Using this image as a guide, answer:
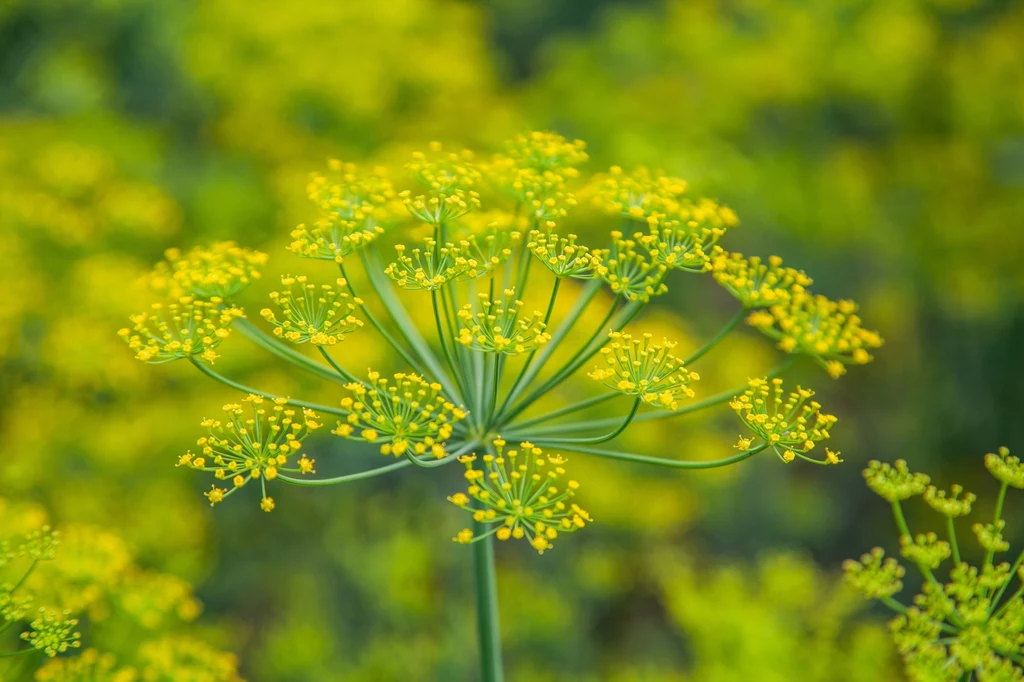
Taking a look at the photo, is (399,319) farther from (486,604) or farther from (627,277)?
(486,604)

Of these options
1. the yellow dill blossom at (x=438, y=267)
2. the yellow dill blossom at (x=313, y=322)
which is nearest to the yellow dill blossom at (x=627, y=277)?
the yellow dill blossom at (x=438, y=267)

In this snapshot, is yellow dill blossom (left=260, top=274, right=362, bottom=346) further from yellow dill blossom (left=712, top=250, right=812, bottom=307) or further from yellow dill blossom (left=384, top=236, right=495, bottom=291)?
yellow dill blossom (left=712, top=250, right=812, bottom=307)

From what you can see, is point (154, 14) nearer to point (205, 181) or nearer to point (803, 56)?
point (205, 181)

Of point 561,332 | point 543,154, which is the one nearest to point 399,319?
point 561,332

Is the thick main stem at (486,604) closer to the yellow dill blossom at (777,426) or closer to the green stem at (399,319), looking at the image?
the green stem at (399,319)

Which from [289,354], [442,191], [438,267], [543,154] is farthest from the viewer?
[543,154]
